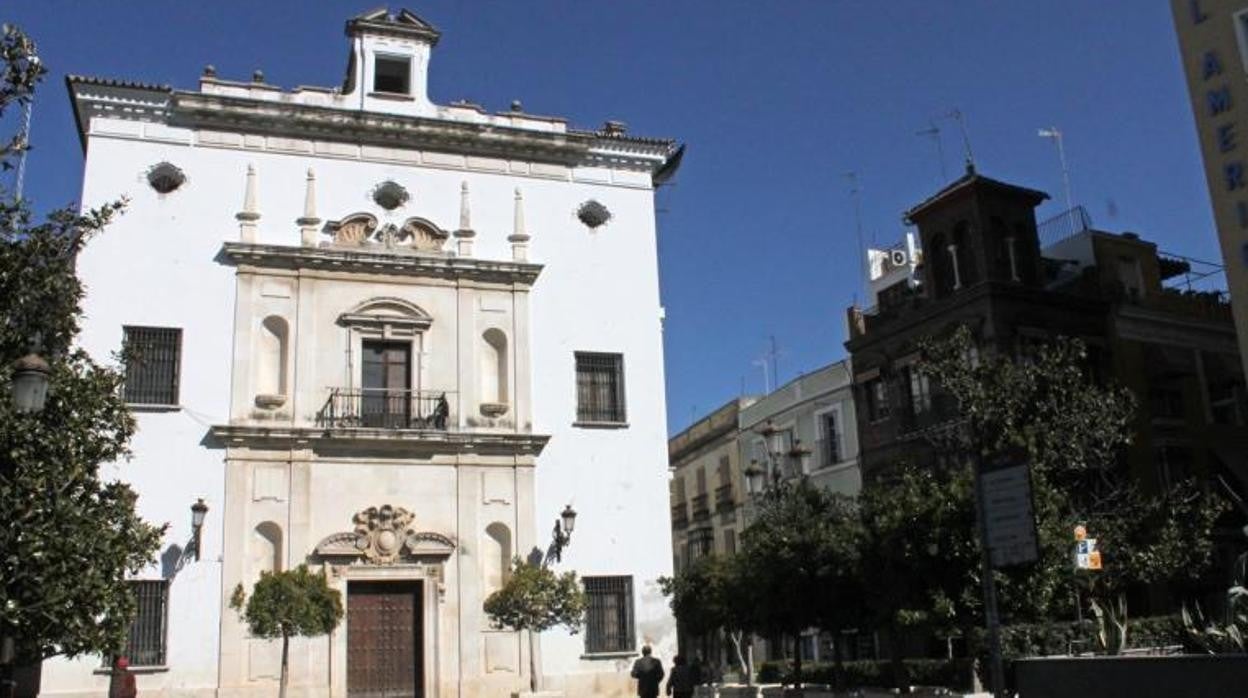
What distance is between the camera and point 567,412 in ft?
77.3

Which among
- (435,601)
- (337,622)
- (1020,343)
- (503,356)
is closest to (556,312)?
(503,356)

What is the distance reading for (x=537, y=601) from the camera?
66.3 feet

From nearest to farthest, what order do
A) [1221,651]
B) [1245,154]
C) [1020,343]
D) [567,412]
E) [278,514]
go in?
[1221,651] → [278,514] → [567,412] → [1245,154] → [1020,343]

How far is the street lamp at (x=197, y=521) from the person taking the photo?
66.5 feet

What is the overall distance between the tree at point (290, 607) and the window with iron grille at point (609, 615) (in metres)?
5.29

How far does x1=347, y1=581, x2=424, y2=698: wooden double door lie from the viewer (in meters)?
21.2

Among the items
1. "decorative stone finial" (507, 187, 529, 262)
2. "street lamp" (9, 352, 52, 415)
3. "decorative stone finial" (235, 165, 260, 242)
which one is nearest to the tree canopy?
"decorative stone finial" (507, 187, 529, 262)

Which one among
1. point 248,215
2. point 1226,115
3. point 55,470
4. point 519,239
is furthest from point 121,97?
point 1226,115

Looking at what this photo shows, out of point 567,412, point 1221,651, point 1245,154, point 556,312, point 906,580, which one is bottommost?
point 1221,651

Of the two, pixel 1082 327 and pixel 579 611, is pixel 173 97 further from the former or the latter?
pixel 1082 327

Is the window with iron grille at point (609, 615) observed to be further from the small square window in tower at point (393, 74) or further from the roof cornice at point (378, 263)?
the small square window in tower at point (393, 74)

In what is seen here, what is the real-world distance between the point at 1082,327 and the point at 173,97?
2276 centimetres

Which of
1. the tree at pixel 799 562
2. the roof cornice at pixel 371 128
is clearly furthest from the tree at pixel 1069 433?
the roof cornice at pixel 371 128

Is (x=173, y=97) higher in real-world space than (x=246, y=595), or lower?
higher
